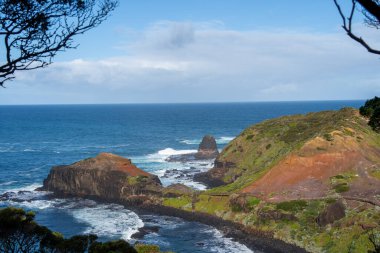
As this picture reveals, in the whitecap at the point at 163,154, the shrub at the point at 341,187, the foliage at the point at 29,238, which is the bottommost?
the whitecap at the point at 163,154

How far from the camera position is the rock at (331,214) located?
189ft

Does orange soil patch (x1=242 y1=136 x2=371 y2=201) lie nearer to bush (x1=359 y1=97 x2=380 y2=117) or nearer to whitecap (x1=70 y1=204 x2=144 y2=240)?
whitecap (x1=70 y1=204 x2=144 y2=240)

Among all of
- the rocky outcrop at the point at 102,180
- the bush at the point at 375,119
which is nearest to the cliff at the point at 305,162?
the rocky outcrop at the point at 102,180

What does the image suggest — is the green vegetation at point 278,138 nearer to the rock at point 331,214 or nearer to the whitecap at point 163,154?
the rock at point 331,214

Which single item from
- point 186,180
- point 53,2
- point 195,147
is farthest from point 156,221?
point 195,147

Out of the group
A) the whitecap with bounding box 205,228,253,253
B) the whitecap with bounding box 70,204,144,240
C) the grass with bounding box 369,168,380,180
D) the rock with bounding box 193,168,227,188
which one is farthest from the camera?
the rock with bounding box 193,168,227,188

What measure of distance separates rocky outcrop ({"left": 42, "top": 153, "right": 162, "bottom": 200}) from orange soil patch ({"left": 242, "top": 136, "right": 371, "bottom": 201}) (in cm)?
2244

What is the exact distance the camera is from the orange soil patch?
70.2 metres

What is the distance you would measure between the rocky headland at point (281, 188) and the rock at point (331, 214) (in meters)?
0.13

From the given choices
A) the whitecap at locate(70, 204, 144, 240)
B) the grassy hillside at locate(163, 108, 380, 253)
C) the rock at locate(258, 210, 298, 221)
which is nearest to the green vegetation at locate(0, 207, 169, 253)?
the whitecap at locate(70, 204, 144, 240)

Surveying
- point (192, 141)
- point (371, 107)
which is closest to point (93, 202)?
point (371, 107)

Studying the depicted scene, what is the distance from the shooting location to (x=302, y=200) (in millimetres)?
65250

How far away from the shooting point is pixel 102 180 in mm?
88188

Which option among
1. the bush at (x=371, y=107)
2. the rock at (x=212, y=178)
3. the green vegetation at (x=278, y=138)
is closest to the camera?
the bush at (x=371, y=107)
